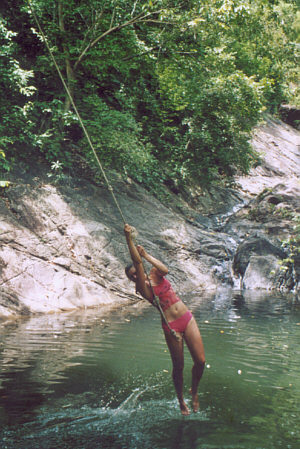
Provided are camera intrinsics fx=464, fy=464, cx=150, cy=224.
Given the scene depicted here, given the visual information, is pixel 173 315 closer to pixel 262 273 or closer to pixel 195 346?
pixel 195 346

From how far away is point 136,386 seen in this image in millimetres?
6203

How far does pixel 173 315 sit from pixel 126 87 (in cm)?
1532

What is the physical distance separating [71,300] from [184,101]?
1211 cm

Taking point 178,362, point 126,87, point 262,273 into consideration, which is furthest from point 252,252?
point 178,362

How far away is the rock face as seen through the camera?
11.7 m

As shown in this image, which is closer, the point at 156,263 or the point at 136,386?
the point at 156,263

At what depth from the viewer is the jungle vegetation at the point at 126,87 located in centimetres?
1420

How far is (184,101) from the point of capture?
2059cm

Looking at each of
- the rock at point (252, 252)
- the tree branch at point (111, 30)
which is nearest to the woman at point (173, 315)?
the tree branch at point (111, 30)

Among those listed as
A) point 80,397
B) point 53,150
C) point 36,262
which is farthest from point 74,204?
point 80,397

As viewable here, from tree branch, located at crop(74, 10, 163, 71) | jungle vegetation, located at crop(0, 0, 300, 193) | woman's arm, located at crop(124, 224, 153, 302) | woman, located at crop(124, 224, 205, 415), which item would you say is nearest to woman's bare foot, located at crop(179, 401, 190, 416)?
woman, located at crop(124, 224, 205, 415)

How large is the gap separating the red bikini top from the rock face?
622cm

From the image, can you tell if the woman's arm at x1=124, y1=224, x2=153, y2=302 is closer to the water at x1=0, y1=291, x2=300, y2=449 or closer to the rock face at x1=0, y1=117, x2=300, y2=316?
the water at x1=0, y1=291, x2=300, y2=449

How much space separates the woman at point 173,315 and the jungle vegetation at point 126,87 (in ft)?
21.2
